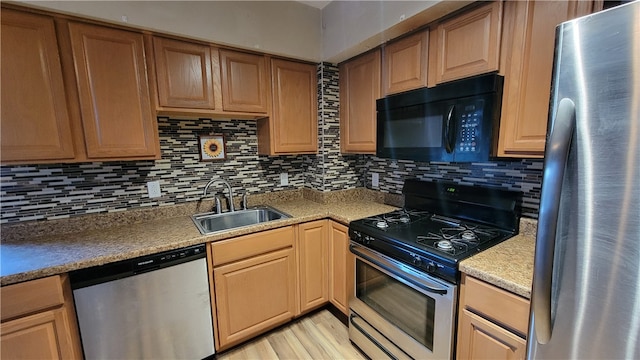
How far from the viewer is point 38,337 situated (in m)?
1.21

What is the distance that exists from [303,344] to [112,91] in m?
2.01

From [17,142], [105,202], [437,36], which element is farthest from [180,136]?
[437,36]

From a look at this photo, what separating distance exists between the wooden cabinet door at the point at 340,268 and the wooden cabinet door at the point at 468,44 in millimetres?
1169

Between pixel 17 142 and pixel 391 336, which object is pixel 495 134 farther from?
pixel 17 142

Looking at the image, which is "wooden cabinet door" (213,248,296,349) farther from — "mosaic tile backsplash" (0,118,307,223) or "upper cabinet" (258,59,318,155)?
"upper cabinet" (258,59,318,155)

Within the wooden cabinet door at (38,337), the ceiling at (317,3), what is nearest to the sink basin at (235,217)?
the wooden cabinet door at (38,337)

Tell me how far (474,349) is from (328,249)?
1.09 metres

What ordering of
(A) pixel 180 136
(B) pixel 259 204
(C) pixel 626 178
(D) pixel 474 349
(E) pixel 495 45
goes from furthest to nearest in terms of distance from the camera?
(B) pixel 259 204 → (A) pixel 180 136 → (E) pixel 495 45 → (D) pixel 474 349 → (C) pixel 626 178

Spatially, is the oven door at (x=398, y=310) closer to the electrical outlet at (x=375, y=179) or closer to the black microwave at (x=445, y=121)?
the black microwave at (x=445, y=121)

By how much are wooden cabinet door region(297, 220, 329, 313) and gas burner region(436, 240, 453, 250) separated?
0.90 m

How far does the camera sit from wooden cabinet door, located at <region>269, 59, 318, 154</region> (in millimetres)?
2082

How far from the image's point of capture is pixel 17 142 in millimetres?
1334

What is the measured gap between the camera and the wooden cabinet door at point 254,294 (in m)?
1.69

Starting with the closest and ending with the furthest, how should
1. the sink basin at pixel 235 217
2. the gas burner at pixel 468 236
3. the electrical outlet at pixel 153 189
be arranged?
the gas burner at pixel 468 236 < the electrical outlet at pixel 153 189 < the sink basin at pixel 235 217
